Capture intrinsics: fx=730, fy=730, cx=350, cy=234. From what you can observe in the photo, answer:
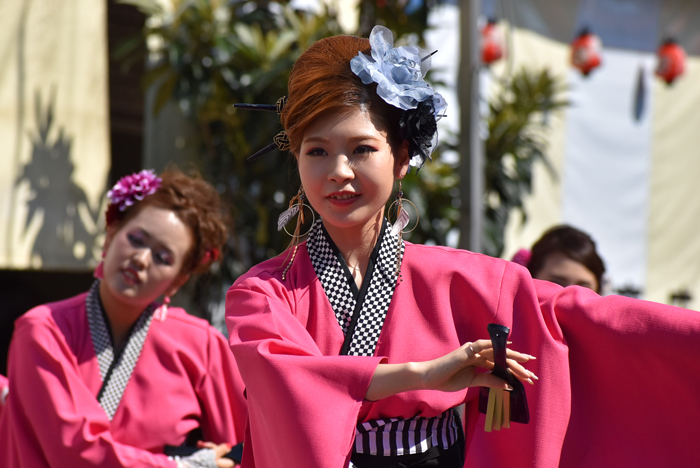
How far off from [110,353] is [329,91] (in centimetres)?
134

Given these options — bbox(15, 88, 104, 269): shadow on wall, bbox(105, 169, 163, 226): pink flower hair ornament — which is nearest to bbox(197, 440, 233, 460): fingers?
bbox(105, 169, 163, 226): pink flower hair ornament

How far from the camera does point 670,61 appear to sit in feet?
22.1

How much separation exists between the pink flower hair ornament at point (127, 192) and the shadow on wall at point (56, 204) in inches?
68.2

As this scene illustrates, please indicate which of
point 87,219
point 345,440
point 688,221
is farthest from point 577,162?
point 345,440

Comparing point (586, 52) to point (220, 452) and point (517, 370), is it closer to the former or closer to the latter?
point (220, 452)

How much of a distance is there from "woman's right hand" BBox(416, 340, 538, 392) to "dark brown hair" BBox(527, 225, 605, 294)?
1.44 meters

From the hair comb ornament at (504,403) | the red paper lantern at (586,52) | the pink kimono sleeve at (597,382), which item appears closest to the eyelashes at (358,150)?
the pink kimono sleeve at (597,382)

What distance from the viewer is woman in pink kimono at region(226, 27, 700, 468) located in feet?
4.89

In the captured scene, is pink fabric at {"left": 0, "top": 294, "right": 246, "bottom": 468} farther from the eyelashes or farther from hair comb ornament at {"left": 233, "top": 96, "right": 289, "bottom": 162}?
the eyelashes

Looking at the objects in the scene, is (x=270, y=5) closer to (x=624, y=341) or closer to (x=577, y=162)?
(x=577, y=162)

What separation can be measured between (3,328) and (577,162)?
16.2 ft

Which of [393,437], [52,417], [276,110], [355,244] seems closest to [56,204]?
[52,417]

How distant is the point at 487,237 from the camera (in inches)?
185

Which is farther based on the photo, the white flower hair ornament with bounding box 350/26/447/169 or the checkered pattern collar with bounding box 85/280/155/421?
the checkered pattern collar with bounding box 85/280/155/421
